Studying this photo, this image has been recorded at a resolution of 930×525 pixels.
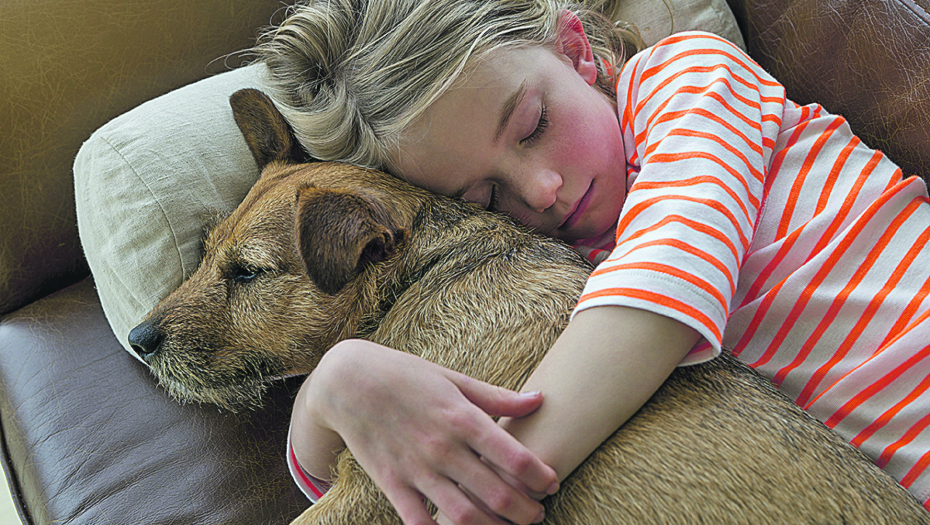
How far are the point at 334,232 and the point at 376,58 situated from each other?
0.48 meters

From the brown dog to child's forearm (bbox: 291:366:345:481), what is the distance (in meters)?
0.05

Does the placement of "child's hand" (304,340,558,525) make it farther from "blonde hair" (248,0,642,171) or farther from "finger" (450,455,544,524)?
"blonde hair" (248,0,642,171)

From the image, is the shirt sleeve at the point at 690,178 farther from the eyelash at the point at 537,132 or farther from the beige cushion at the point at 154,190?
the beige cushion at the point at 154,190

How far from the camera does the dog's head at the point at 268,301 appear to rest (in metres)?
1.28

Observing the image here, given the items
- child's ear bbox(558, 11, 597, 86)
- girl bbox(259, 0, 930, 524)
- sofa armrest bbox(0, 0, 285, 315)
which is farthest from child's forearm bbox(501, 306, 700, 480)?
sofa armrest bbox(0, 0, 285, 315)

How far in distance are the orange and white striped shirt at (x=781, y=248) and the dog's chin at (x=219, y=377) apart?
715 mm

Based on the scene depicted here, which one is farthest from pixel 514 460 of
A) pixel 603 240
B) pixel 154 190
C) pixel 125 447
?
pixel 154 190

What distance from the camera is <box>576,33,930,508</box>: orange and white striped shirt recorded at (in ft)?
3.50

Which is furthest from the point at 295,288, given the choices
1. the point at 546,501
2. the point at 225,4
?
the point at 225,4

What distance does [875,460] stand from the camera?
1164mm

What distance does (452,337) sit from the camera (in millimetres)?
1188

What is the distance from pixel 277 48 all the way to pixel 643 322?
1200 millimetres

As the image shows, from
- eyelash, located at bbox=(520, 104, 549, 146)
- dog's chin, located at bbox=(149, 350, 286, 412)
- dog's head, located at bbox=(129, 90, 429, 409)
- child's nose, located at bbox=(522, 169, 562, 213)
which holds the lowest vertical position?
dog's chin, located at bbox=(149, 350, 286, 412)

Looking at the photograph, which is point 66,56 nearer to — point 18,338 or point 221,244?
point 18,338
